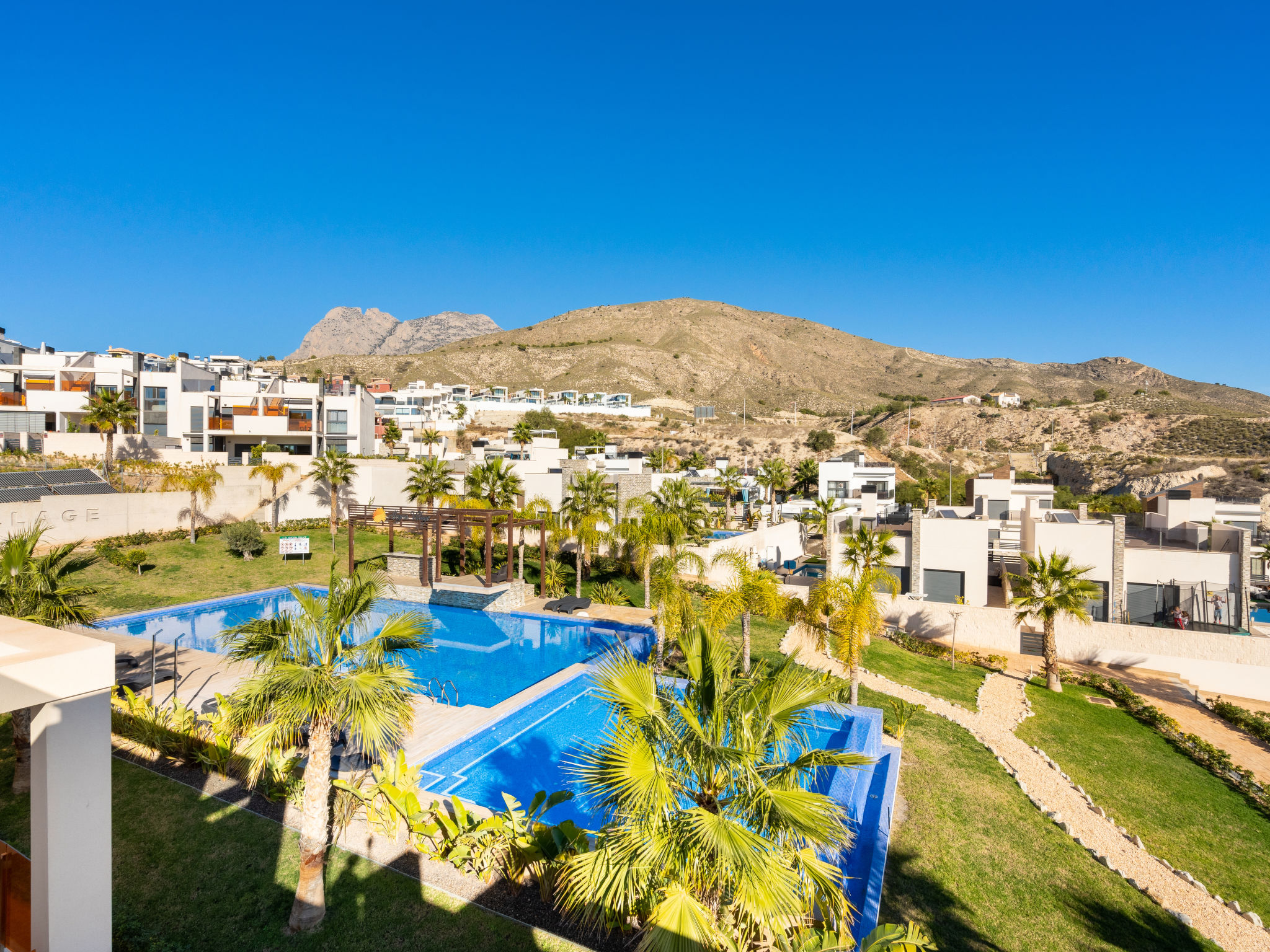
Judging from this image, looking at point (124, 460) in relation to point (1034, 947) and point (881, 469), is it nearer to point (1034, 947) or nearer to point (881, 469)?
point (1034, 947)

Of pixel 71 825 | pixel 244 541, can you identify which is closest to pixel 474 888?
pixel 71 825

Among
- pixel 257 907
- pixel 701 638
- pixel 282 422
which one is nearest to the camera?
pixel 701 638

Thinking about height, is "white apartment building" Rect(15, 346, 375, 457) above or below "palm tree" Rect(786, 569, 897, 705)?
above

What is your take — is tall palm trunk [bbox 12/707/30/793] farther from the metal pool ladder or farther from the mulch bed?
the metal pool ladder

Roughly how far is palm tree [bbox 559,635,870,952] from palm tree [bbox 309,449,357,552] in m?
32.0

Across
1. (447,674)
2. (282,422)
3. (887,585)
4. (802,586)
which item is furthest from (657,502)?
(282,422)

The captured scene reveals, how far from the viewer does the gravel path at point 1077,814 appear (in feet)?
27.7

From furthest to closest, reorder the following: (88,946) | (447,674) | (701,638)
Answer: (447,674) < (701,638) < (88,946)

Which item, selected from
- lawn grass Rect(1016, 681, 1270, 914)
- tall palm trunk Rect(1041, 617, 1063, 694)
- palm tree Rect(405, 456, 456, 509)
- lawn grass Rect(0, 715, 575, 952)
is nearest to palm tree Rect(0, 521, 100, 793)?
lawn grass Rect(0, 715, 575, 952)

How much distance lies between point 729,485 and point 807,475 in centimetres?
1014

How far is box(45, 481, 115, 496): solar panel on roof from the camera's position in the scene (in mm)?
27083

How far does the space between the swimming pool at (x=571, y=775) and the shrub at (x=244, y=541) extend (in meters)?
19.6

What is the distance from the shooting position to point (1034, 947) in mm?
7715

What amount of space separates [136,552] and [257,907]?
2424 cm
